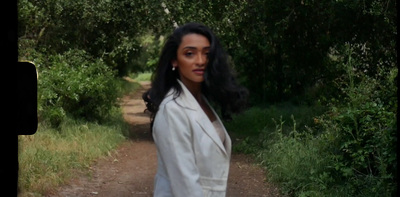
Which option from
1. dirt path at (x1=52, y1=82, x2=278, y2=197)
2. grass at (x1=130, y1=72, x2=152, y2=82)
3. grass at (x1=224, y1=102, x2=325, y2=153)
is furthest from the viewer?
grass at (x1=130, y1=72, x2=152, y2=82)

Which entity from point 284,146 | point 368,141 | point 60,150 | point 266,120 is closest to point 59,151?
point 60,150

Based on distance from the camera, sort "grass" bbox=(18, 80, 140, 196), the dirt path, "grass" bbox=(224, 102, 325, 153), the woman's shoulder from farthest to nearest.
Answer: "grass" bbox=(224, 102, 325, 153) < the dirt path < "grass" bbox=(18, 80, 140, 196) < the woman's shoulder

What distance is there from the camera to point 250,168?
994cm

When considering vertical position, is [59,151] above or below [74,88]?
below

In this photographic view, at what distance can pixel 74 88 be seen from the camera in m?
11.5

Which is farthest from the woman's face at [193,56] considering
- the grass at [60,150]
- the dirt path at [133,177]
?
the dirt path at [133,177]

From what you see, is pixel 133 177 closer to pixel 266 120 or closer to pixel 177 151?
pixel 266 120

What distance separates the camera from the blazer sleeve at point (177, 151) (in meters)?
2.27

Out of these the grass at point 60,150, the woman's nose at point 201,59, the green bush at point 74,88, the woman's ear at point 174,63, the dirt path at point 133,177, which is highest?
the woman's nose at point 201,59

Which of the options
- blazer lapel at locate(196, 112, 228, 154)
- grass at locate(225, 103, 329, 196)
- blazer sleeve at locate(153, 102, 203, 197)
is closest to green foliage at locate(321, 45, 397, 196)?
grass at locate(225, 103, 329, 196)

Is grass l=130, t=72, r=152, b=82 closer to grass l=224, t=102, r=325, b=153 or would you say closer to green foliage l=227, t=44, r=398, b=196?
Result: grass l=224, t=102, r=325, b=153

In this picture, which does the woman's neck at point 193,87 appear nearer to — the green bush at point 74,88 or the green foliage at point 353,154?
the green foliage at point 353,154

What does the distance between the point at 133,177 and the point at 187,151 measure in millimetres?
7303

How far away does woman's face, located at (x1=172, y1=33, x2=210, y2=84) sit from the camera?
7.96ft
